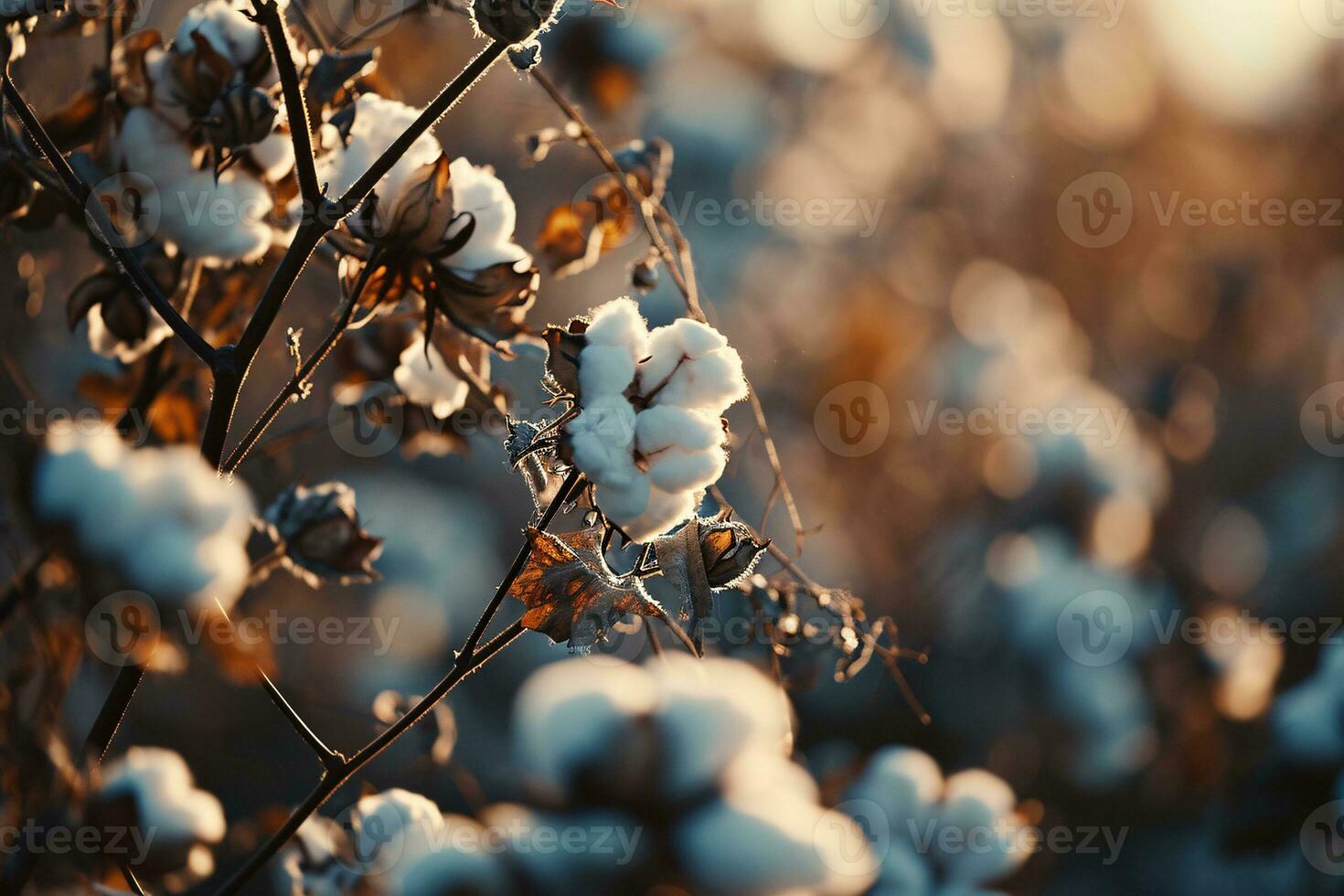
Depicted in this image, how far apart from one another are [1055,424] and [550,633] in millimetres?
1429

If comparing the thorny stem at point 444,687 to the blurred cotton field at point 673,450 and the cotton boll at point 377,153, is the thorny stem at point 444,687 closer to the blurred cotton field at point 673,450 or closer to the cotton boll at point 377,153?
the blurred cotton field at point 673,450

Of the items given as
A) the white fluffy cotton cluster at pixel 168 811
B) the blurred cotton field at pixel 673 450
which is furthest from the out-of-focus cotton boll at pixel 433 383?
the white fluffy cotton cluster at pixel 168 811

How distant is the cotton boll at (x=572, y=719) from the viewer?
0.38 m

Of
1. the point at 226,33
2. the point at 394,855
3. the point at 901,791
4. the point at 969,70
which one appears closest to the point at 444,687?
the point at 394,855

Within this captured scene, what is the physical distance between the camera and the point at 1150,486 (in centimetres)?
168

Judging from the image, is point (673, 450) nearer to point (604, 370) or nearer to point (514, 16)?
point (604, 370)

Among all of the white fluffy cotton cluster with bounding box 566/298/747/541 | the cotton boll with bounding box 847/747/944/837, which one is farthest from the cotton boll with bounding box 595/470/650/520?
the cotton boll with bounding box 847/747/944/837

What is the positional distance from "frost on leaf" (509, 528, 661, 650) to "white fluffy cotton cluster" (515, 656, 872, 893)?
0.20ft

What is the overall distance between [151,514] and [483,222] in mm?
151

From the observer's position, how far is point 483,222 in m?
0.39

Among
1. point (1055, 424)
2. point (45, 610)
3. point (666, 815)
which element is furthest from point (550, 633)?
point (1055, 424)

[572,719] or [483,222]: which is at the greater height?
[483,222]

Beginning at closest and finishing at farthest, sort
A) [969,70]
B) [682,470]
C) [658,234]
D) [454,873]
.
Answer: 1. [682,470]
2. [454,873]
3. [658,234]
4. [969,70]

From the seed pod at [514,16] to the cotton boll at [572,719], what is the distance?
224mm
